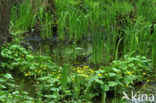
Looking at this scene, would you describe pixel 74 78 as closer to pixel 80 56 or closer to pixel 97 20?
pixel 80 56

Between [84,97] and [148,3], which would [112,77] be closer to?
[84,97]

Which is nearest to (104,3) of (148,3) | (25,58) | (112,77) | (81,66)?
(148,3)

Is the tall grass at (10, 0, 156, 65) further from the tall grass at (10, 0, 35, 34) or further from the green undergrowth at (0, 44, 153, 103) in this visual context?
the green undergrowth at (0, 44, 153, 103)

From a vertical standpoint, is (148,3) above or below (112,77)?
above

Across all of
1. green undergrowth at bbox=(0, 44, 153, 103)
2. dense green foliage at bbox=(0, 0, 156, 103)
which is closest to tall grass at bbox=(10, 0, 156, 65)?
dense green foliage at bbox=(0, 0, 156, 103)

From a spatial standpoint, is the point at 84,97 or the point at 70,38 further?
the point at 70,38

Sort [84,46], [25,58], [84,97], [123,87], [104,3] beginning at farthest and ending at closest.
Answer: [104,3], [84,46], [25,58], [123,87], [84,97]

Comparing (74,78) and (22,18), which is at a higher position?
(22,18)

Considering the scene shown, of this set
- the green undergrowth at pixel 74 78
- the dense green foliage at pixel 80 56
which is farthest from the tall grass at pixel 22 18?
the green undergrowth at pixel 74 78

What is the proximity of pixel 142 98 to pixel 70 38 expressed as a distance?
224 cm

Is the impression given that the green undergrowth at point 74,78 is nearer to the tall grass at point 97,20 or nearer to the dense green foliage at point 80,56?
the dense green foliage at point 80,56

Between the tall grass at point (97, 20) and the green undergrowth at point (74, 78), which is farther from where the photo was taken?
the tall grass at point (97, 20)

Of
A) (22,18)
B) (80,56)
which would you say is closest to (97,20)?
(80,56)

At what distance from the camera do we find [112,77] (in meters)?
3.17
